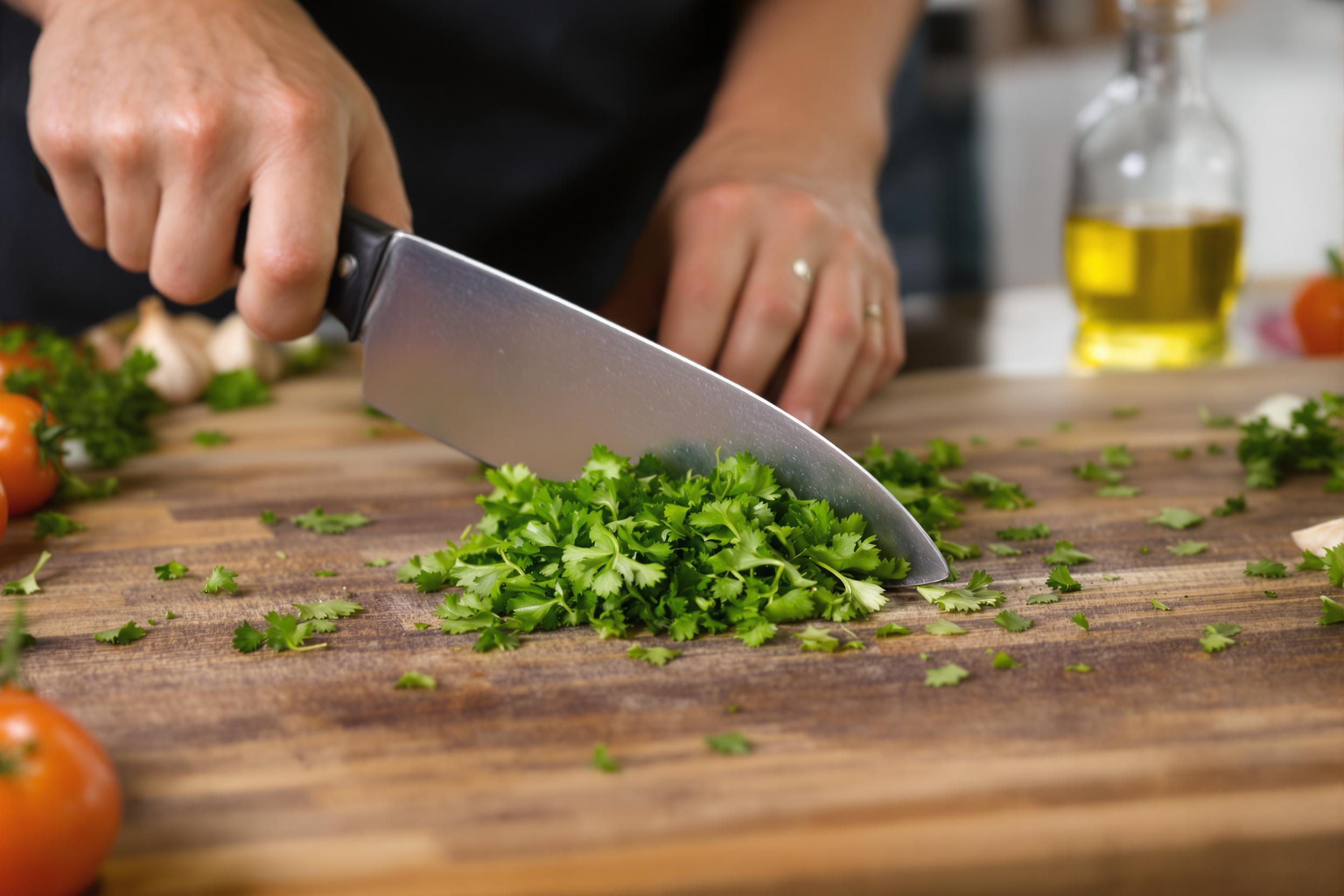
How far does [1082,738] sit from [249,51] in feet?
4.00

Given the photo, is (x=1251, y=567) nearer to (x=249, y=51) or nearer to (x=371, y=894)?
(x=371, y=894)

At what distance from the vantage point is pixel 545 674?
3.51ft

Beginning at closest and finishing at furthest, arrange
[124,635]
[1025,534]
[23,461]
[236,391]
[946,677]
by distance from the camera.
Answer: [946,677] → [124,635] → [1025,534] → [23,461] → [236,391]

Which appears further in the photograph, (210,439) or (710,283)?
(210,439)

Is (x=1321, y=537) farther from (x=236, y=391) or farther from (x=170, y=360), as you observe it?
(x=170, y=360)

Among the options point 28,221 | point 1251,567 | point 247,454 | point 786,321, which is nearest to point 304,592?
point 247,454

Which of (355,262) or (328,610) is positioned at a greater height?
(355,262)

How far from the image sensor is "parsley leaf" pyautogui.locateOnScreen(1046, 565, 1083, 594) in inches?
47.7

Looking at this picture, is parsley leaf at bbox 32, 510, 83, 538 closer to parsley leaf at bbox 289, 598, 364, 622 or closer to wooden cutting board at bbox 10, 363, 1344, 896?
wooden cutting board at bbox 10, 363, 1344, 896

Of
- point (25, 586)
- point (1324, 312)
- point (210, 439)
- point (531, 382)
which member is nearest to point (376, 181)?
point (531, 382)

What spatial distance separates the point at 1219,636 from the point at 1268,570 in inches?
8.0

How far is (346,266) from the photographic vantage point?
147 centimetres

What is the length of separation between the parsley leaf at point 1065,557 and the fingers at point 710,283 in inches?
21.7

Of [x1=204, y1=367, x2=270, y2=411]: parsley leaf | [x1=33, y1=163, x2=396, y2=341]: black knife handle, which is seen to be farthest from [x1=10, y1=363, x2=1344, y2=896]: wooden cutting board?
[x1=204, y1=367, x2=270, y2=411]: parsley leaf
